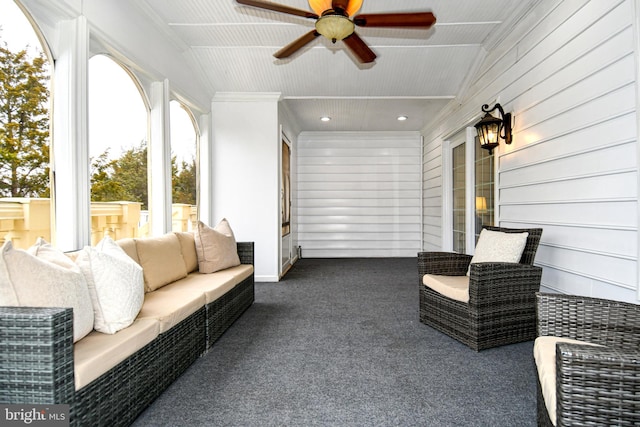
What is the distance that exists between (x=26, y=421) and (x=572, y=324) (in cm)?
223

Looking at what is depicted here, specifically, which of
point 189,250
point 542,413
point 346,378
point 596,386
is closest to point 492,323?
point 346,378

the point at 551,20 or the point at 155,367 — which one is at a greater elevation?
the point at 551,20

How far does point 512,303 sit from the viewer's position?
8.89 ft

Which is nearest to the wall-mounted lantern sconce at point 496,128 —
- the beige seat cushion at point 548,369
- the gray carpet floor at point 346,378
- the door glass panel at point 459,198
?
the door glass panel at point 459,198

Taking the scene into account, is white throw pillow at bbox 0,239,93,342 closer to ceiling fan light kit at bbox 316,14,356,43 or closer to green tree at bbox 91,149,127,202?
green tree at bbox 91,149,127,202

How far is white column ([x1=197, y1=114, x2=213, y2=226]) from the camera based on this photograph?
5.07 m

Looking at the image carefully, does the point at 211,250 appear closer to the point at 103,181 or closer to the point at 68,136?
the point at 103,181

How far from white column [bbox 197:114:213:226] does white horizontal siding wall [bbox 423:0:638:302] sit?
3605 mm

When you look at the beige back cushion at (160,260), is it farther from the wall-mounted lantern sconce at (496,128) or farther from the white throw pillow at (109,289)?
the wall-mounted lantern sconce at (496,128)

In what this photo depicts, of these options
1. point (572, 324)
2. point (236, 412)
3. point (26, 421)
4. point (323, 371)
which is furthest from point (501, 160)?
point (26, 421)

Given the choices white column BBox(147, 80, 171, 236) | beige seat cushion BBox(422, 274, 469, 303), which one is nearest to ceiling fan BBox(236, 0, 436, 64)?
white column BBox(147, 80, 171, 236)

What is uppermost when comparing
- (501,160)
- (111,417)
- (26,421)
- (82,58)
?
(82,58)

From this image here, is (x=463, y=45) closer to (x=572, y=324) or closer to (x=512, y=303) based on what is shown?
(x=512, y=303)

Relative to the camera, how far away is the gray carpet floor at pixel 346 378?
185cm
